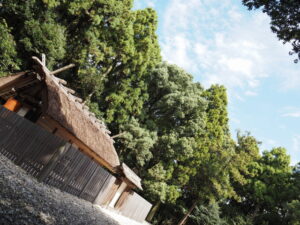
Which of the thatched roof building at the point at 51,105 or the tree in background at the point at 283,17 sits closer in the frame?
the tree in background at the point at 283,17

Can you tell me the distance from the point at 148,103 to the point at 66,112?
51.4ft

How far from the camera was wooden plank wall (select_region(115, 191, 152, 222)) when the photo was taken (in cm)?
1591

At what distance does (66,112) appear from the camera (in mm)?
11586

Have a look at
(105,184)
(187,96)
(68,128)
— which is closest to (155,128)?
(187,96)

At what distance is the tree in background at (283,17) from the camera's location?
754cm

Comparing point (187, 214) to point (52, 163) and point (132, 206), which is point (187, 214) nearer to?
point (132, 206)

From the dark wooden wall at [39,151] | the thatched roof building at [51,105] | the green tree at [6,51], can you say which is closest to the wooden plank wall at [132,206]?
the thatched roof building at [51,105]

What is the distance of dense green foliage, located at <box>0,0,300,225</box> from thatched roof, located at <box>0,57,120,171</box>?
14.9 ft

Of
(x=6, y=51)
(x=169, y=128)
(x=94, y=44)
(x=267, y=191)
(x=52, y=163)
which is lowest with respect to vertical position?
(x=52, y=163)

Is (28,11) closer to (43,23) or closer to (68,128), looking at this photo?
(43,23)

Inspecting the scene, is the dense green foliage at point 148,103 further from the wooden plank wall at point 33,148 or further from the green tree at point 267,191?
the wooden plank wall at point 33,148

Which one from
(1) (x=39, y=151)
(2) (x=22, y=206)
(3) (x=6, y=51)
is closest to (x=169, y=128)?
(3) (x=6, y=51)

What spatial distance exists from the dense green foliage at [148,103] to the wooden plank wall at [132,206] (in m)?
2.50

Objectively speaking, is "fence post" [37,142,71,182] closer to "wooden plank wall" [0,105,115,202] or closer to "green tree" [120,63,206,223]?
"wooden plank wall" [0,105,115,202]
